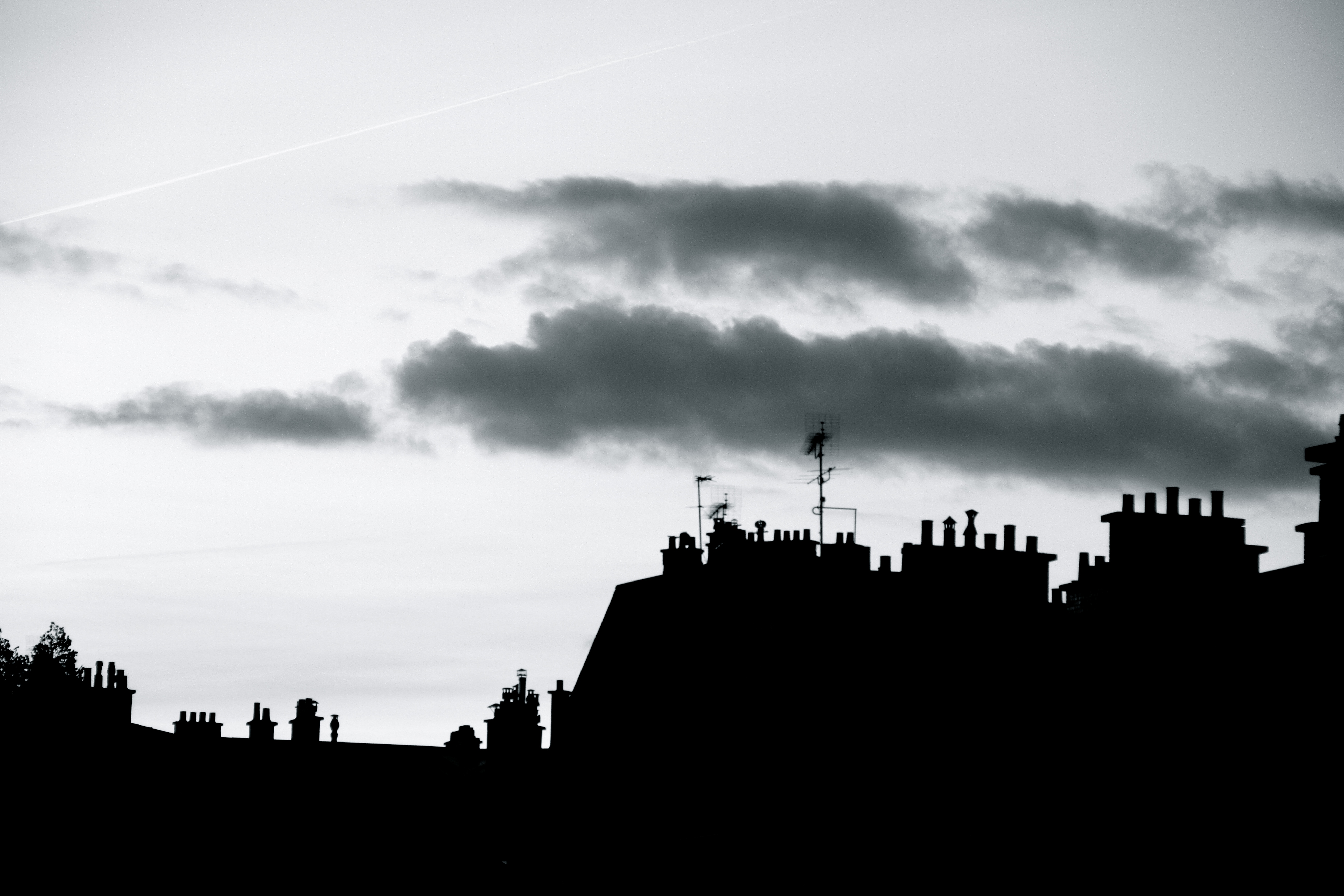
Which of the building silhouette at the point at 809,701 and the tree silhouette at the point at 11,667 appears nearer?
the building silhouette at the point at 809,701

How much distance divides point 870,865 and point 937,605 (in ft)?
24.6

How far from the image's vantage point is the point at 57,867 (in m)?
61.9

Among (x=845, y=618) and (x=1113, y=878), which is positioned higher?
(x=845, y=618)

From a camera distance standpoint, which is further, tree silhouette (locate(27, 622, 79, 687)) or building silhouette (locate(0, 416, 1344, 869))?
tree silhouette (locate(27, 622, 79, 687))

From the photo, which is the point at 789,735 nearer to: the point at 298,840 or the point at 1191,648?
the point at 1191,648

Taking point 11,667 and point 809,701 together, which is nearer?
point 809,701

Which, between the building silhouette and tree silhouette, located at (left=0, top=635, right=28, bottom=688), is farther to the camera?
tree silhouette, located at (left=0, top=635, right=28, bottom=688)

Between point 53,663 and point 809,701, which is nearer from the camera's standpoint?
point 809,701

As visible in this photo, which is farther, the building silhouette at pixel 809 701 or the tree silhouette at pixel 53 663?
the tree silhouette at pixel 53 663

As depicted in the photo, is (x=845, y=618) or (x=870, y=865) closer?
(x=870, y=865)

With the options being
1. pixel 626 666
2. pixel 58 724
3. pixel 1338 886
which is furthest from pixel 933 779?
pixel 58 724

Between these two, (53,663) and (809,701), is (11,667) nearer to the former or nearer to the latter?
(53,663)

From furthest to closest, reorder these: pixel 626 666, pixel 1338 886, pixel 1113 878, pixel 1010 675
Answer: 1. pixel 626 666
2. pixel 1010 675
3. pixel 1113 878
4. pixel 1338 886

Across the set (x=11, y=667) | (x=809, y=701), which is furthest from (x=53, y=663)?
(x=809, y=701)
